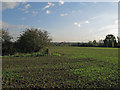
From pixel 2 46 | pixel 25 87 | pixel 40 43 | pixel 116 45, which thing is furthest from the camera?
pixel 116 45

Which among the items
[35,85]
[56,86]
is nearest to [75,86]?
[56,86]

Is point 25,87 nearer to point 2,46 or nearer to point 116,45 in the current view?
point 2,46

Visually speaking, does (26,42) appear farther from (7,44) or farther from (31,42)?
(7,44)

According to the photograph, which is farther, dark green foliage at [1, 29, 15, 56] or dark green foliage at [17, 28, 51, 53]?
dark green foliage at [17, 28, 51, 53]

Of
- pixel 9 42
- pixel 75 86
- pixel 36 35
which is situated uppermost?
pixel 36 35

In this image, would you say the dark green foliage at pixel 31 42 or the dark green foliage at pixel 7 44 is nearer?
the dark green foliage at pixel 7 44

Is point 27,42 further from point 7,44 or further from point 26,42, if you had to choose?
point 7,44

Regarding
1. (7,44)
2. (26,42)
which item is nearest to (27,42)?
(26,42)

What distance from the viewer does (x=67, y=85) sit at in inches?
131

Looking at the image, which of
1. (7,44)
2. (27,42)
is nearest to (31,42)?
(27,42)

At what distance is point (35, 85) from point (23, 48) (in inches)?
433

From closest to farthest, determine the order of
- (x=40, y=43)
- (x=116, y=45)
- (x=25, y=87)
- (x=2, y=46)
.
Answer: (x=25, y=87), (x=2, y=46), (x=40, y=43), (x=116, y=45)

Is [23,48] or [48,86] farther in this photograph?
[23,48]

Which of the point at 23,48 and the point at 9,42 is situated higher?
the point at 9,42
